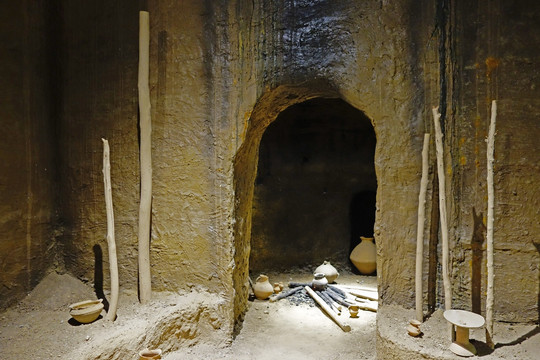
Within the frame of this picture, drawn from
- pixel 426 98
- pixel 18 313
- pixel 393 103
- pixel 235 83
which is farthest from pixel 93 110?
pixel 426 98

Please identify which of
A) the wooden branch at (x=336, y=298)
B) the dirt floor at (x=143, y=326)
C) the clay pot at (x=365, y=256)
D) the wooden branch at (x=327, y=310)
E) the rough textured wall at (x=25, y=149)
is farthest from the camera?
the clay pot at (x=365, y=256)

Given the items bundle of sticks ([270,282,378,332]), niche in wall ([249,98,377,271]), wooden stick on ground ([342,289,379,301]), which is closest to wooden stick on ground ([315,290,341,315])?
bundle of sticks ([270,282,378,332])

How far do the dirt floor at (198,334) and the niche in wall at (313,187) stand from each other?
6.71 feet

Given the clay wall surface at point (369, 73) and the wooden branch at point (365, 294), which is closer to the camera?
the clay wall surface at point (369, 73)

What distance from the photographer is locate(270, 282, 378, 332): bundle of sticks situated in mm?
5437

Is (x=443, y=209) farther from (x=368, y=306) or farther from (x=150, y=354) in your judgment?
(x=150, y=354)

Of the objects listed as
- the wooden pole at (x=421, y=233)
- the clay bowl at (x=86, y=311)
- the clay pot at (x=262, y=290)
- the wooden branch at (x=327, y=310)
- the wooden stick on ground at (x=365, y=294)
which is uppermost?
the wooden pole at (x=421, y=233)

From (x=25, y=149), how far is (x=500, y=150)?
15.2ft

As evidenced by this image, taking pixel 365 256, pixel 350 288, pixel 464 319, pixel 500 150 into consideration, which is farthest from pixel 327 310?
pixel 500 150

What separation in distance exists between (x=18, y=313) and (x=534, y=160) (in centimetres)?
500

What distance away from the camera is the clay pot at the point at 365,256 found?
6895 millimetres

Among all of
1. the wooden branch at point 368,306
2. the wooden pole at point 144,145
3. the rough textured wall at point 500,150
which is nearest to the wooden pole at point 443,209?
the rough textured wall at point 500,150

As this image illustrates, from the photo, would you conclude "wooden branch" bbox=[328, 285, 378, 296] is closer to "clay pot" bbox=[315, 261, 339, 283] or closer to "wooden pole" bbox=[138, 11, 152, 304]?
"clay pot" bbox=[315, 261, 339, 283]

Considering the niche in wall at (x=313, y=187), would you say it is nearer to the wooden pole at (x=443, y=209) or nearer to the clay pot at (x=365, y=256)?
the clay pot at (x=365, y=256)
